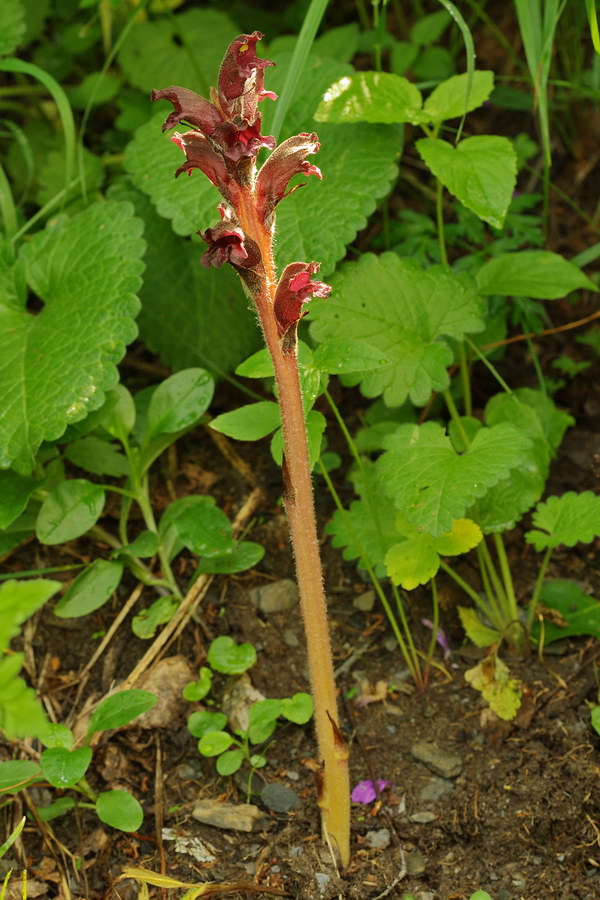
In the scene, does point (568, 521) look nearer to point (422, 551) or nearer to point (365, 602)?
point (422, 551)

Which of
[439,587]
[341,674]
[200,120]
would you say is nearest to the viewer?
[200,120]

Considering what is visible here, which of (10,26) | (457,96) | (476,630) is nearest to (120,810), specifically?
(476,630)

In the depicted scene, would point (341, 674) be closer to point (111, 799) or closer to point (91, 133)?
point (111, 799)

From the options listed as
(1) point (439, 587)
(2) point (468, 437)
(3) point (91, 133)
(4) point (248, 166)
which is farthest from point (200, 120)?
(3) point (91, 133)

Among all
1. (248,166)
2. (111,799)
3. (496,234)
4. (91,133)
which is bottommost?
(111,799)

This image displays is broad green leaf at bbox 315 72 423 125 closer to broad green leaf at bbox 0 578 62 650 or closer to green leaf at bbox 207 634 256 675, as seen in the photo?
green leaf at bbox 207 634 256 675

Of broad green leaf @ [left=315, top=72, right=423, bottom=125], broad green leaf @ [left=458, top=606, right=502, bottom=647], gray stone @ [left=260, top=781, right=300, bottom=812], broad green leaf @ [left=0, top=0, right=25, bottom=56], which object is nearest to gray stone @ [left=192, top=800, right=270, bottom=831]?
gray stone @ [left=260, top=781, right=300, bottom=812]

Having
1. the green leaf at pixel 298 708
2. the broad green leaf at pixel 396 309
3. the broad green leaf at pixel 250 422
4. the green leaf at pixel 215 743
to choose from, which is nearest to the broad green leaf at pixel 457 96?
the broad green leaf at pixel 396 309
